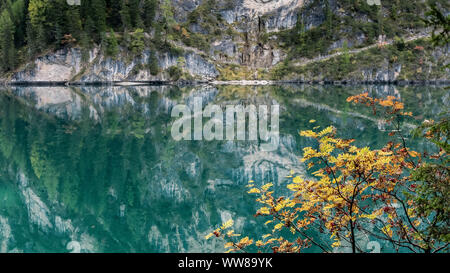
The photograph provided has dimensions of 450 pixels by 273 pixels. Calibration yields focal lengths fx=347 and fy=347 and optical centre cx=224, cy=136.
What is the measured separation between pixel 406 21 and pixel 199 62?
76948 mm

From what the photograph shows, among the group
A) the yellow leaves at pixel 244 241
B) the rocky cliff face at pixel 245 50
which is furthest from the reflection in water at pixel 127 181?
the rocky cliff face at pixel 245 50

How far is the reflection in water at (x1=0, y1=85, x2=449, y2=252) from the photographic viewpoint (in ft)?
36.3

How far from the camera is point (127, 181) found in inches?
626

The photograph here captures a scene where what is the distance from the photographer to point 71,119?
3231 centimetres

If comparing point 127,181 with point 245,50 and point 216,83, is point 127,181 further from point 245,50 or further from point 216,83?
point 245,50

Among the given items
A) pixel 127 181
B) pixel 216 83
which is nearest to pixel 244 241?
pixel 127 181

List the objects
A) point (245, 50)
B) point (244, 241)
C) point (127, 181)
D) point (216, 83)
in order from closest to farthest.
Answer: point (244, 241)
point (127, 181)
point (216, 83)
point (245, 50)

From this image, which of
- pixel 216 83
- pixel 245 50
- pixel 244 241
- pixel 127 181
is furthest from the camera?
pixel 245 50

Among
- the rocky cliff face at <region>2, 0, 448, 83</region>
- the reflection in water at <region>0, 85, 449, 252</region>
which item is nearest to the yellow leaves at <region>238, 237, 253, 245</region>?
the reflection in water at <region>0, 85, 449, 252</region>

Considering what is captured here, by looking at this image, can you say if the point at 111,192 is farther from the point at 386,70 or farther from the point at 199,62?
the point at 386,70

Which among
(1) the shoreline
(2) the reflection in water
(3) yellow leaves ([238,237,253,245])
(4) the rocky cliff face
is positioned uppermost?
(4) the rocky cliff face

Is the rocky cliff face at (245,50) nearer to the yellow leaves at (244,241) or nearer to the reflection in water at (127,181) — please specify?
the reflection in water at (127,181)

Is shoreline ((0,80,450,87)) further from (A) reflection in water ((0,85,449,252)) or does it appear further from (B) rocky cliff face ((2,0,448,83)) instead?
(A) reflection in water ((0,85,449,252))

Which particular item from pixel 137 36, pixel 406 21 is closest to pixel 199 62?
pixel 137 36
